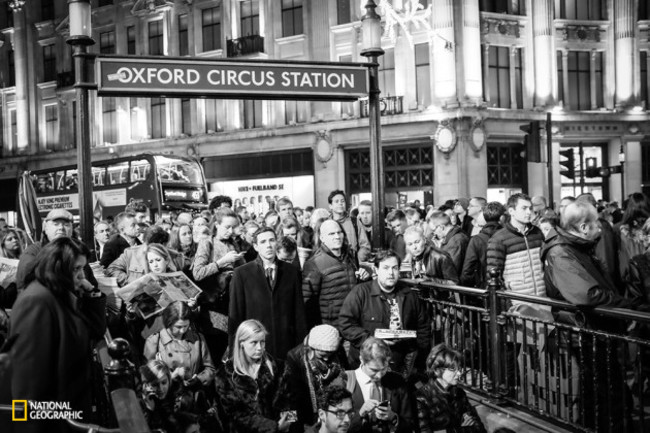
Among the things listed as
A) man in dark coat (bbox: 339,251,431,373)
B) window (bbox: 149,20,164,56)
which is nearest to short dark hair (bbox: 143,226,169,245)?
man in dark coat (bbox: 339,251,431,373)

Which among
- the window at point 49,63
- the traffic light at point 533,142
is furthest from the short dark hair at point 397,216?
the window at point 49,63

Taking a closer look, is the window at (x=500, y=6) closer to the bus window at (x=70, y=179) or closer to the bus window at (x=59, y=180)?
the bus window at (x=70, y=179)

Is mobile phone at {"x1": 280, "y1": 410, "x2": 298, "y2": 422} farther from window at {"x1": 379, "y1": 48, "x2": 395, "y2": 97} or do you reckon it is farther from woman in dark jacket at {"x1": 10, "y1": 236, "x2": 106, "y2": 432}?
window at {"x1": 379, "y1": 48, "x2": 395, "y2": 97}

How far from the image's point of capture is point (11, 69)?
42.4 m

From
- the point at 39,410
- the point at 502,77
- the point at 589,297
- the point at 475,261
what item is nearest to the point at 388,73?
the point at 502,77

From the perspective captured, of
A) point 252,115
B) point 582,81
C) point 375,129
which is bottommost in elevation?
point 375,129

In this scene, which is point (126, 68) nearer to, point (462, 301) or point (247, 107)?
point (462, 301)

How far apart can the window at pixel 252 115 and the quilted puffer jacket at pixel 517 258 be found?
2519cm

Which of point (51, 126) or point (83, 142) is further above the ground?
point (51, 126)

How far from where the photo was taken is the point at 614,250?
7.98 meters

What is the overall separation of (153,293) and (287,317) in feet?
4.23

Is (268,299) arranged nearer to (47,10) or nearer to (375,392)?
(375,392)

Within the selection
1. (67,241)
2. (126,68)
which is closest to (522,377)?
(67,241)

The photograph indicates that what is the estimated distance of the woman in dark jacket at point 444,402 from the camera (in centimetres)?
536
